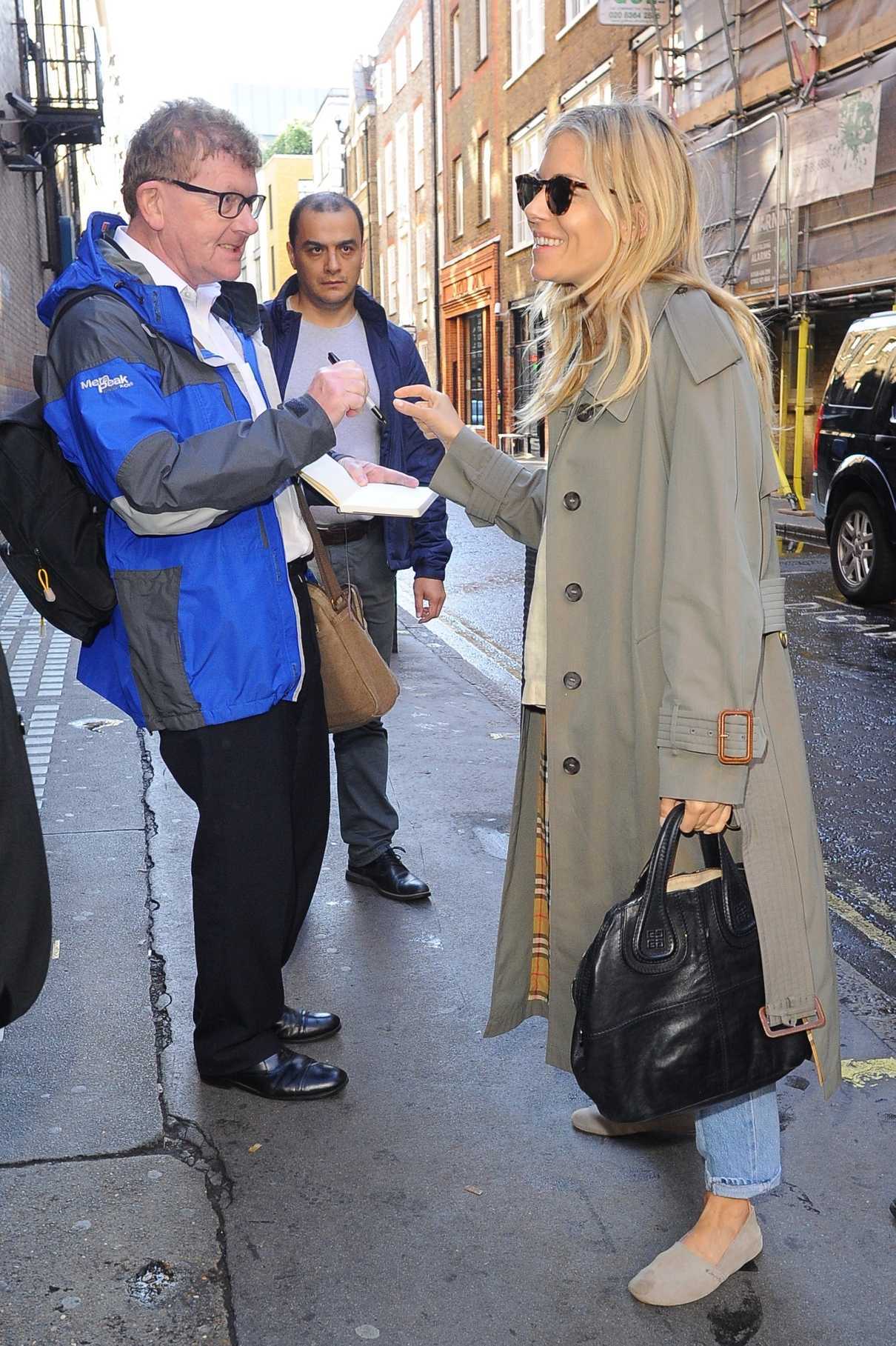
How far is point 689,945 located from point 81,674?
153 cm

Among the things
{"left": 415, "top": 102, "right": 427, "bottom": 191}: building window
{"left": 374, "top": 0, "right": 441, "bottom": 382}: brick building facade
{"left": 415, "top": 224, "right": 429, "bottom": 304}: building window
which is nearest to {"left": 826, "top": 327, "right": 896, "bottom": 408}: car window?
{"left": 374, "top": 0, "right": 441, "bottom": 382}: brick building facade

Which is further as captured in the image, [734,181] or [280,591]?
[734,181]

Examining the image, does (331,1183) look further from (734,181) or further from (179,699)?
(734,181)

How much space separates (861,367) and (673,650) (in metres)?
8.37

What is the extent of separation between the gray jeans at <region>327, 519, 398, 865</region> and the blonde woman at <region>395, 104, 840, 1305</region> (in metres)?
1.65

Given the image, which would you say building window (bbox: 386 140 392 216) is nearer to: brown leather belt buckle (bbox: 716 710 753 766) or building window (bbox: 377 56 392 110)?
building window (bbox: 377 56 392 110)

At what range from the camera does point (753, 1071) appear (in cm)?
211

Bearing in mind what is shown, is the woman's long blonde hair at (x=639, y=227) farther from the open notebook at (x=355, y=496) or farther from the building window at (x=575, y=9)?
the building window at (x=575, y=9)


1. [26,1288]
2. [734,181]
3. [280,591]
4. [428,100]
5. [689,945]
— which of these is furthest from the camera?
[428,100]

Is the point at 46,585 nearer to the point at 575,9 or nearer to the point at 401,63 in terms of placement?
the point at 575,9

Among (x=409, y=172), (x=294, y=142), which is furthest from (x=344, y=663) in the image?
(x=294, y=142)

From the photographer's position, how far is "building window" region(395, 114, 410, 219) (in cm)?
3975

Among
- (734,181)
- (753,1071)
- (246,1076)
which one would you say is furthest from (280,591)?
(734,181)

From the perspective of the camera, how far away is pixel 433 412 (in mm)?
2551
